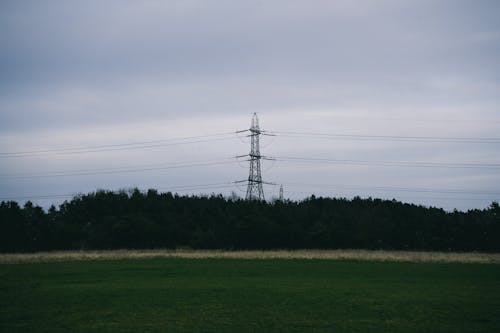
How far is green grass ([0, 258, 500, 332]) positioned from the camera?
57.1 ft

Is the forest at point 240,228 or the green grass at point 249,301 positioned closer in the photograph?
Result: the green grass at point 249,301

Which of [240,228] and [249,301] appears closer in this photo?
[249,301]

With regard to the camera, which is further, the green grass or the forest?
the forest

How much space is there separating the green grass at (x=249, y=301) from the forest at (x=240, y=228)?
→ 126ft

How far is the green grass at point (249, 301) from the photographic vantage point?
17.4m

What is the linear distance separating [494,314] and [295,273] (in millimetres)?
19173

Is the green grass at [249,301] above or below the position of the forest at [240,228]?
below

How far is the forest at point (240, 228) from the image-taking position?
76.2 meters

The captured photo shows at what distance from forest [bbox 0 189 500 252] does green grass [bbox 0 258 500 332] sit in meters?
38.4

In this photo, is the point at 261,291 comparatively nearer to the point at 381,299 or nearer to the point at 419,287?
the point at 381,299

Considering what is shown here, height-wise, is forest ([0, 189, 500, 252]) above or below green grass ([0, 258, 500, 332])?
above

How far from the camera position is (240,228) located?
76938 millimetres

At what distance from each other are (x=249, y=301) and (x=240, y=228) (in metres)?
54.0

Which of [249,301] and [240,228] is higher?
[240,228]
